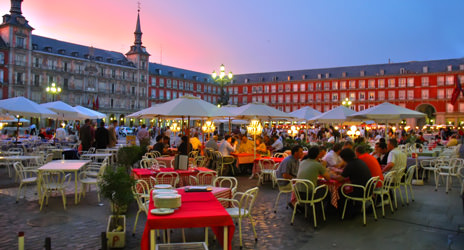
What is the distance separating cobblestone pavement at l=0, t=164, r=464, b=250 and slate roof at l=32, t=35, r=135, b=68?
4507cm

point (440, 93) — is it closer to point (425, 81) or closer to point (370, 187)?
point (425, 81)

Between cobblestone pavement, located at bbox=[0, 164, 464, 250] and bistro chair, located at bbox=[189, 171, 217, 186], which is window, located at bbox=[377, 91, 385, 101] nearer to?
cobblestone pavement, located at bbox=[0, 164, 464, 250]

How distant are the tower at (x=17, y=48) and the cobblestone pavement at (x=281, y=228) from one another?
4099 cm

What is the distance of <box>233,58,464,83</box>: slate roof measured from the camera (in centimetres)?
5269

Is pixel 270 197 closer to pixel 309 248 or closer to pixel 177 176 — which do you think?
pixel 177 176

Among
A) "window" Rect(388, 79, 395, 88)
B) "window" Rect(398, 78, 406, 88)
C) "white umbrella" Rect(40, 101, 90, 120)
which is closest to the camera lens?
"white umbrella" Rect(40, 101, 90, 120)

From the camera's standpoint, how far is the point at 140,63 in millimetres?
55906

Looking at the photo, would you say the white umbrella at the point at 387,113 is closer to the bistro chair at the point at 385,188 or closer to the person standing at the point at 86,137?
the bistro chair at the point at 385,188

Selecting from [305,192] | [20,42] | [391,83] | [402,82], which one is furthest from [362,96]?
[305,192]

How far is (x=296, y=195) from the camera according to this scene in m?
5.16

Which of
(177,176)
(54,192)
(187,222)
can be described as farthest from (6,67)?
(187,222)

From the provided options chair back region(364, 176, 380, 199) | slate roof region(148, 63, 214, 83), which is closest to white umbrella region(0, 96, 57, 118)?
chair back region(364, 176, 380, 199)

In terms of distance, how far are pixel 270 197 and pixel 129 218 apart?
2.95 meters

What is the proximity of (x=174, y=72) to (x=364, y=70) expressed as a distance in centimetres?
3395
